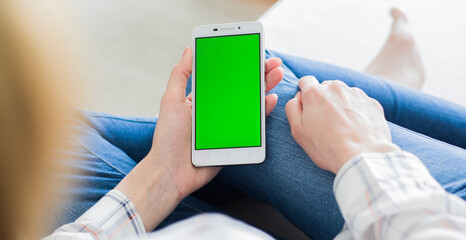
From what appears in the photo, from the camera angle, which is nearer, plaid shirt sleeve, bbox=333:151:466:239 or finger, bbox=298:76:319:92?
plaid shirt sleeve, bbox=333:151:466:239

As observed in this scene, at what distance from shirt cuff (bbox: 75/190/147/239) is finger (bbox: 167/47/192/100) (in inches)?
7.6

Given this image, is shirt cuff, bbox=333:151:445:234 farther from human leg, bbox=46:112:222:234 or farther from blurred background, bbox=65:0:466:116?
blurred background, bbox=65:0:466:116

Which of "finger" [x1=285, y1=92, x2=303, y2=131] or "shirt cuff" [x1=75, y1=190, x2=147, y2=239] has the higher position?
"finger" [x1=285, y1=92, x2=303, y2=131]

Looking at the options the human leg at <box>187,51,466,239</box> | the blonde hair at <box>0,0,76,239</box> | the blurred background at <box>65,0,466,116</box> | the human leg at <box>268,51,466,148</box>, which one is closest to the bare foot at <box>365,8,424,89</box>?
the blurred background at <box>65,0,466,116</box>

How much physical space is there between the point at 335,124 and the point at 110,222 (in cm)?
34

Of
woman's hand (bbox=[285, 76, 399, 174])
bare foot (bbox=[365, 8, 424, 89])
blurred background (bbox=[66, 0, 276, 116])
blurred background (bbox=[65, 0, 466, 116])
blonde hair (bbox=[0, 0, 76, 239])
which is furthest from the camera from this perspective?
blurred background (bbox=[66, 0, 276, 116])

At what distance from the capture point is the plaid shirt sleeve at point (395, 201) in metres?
0.41

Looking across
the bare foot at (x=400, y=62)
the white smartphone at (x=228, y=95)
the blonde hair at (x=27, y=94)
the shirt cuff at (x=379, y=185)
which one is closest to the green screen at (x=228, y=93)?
the white smartphone at (x=228, y=95)

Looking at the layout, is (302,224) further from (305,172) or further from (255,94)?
(255,94)

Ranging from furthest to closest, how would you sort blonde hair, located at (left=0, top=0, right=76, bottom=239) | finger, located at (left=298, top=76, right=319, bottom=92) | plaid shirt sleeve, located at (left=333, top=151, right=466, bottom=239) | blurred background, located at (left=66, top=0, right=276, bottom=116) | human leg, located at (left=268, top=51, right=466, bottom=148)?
blurred background, located at (left=66, top=0, right=276, bottom=116)
human leg, located at (left=268, top=51, right=466, bottom=148)
finger, located at (left=298, top=76, right=319, bottom=92)
plaid shirt sleeve, located at (left=333, top=151, right=466, bottom=239)
blonde hair, located at (left=0, top=0, right=76, bottom=239)

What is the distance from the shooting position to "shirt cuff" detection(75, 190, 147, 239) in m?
0.55

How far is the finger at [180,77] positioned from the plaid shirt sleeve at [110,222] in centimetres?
19

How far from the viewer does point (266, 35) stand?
1.27 m

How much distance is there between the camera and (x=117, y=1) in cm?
168
